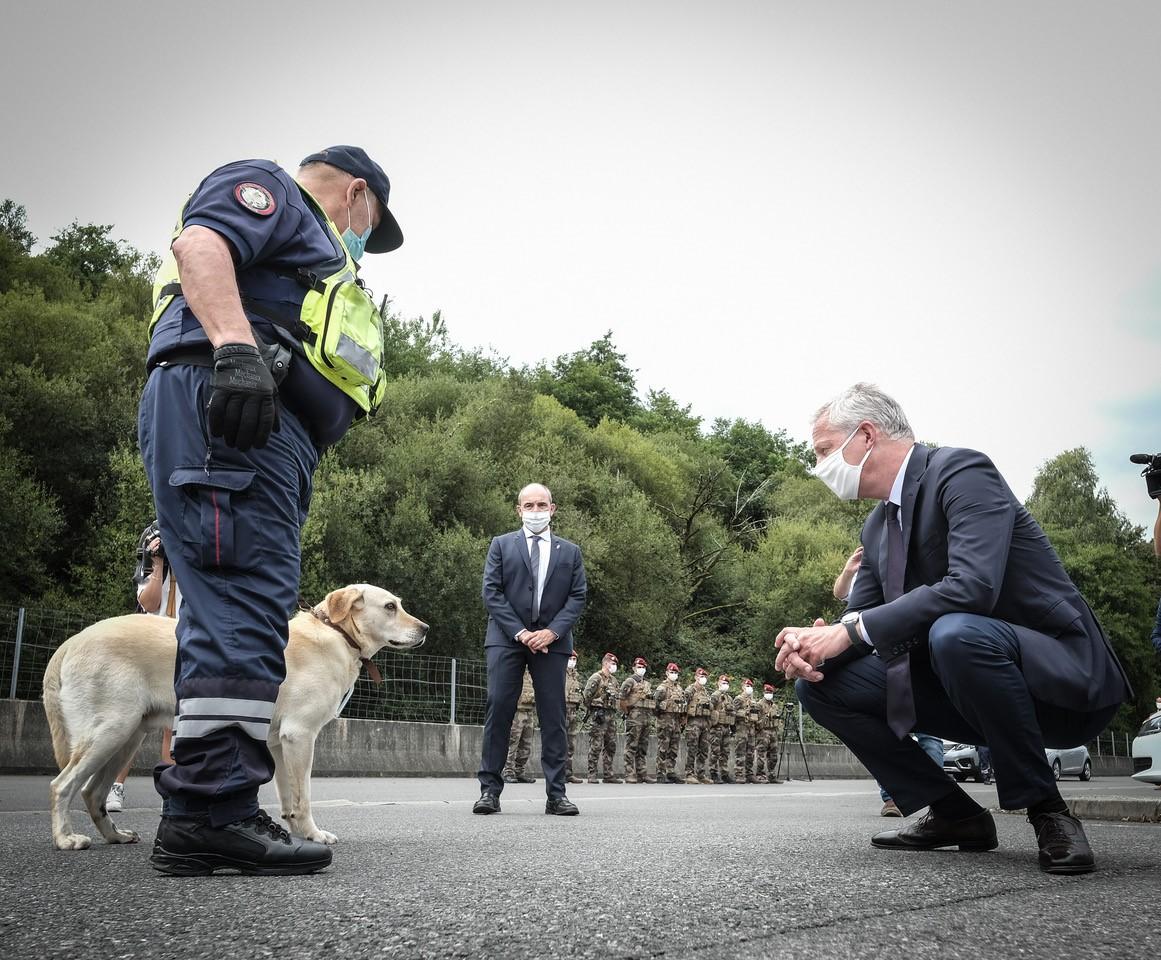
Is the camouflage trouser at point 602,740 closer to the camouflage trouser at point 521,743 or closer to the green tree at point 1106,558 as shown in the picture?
the camouflage trouser at point 521,743

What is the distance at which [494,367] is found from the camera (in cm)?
5125

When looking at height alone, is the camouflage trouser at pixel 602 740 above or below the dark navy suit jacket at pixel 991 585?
below

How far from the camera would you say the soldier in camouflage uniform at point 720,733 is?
23.4 m

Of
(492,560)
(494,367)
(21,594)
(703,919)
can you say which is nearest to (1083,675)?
(703,919)

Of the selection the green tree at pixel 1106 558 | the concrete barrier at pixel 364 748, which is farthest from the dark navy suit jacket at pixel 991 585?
the green tree at pixel 1106 558

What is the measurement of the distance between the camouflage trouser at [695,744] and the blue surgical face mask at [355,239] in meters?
20.3

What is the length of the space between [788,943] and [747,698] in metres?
23.7

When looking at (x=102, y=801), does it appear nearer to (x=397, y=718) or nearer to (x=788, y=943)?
(x=788, y=943)

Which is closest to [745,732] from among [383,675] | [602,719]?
[602,719]

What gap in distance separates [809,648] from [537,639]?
11.3ft

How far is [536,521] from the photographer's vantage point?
24.6ft

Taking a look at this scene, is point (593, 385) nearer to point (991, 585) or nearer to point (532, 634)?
point (532, 634)

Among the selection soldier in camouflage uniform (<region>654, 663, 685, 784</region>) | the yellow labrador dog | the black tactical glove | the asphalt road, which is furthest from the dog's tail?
soldier in camouflage uniform (<region>654, 663, 685, 784</region>)

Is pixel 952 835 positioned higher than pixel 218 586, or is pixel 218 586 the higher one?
pixel 218 586
